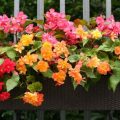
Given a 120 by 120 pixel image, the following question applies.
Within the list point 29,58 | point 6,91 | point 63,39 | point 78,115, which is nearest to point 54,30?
point 63,39

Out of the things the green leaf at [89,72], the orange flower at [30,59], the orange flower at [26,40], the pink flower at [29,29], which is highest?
the pink flower at [29,29]

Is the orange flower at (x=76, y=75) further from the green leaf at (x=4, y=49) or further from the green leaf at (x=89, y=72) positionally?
the green leaf at (x=4, y=49)

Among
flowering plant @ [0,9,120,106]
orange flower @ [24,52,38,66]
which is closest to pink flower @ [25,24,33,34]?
flowering plant @ [0,9,120,106]

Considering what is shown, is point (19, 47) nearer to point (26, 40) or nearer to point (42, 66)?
point (26, 40)

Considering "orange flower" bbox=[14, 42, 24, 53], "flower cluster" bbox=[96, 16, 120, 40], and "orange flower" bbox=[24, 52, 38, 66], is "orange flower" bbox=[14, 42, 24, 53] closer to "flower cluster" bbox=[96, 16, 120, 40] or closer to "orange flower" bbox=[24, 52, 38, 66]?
"orange flower" bbox=[24, 52, 38, 66]

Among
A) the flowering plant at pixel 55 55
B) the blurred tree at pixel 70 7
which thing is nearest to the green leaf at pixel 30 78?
the flowering plant at pixel 55 55

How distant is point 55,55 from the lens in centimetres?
210

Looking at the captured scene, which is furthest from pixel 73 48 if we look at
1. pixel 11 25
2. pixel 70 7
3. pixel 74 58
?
pixel 70 7

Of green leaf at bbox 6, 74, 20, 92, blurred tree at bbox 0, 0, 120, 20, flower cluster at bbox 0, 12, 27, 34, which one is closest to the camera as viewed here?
green leaf at bbox 6, 74, 20, 92

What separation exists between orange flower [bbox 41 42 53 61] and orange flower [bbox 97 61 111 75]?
0.22 m

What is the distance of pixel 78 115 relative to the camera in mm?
3312

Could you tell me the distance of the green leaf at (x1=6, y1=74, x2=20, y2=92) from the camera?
79.4 inches

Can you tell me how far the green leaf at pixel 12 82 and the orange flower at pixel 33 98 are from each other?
0.22ft

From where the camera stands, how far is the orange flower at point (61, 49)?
2.11 metres
